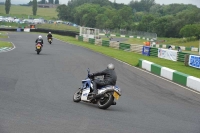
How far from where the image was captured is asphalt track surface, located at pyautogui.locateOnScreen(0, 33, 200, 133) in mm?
9508

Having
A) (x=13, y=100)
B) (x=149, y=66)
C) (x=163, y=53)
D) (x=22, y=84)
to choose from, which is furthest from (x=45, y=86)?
(x=163, y=53)

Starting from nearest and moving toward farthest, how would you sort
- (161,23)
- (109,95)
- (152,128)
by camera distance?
(152,128), (109,95), (161,23)

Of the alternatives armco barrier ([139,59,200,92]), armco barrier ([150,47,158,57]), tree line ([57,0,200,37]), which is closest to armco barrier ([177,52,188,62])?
armco barrier ([150,47,158,57])

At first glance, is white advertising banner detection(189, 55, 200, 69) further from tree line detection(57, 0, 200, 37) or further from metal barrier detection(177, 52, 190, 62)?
tree line detection(57, 0, 200, 37)

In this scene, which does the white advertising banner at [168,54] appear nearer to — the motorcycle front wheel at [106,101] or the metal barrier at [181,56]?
the metal barrier at [181,56]

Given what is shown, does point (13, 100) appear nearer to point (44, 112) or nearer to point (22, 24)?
point (44, 112)

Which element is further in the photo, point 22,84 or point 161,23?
point 161,23

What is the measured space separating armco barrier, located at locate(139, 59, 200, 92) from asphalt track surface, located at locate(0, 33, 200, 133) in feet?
2.36

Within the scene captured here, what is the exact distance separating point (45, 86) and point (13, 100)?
13.2 feet

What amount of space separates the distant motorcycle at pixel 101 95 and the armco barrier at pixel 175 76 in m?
7.79

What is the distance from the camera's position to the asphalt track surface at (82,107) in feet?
31.2

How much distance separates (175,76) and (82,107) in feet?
36.5

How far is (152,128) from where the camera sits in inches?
401

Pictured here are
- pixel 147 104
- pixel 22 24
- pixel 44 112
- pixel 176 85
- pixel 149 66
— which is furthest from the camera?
pixel 22 24
